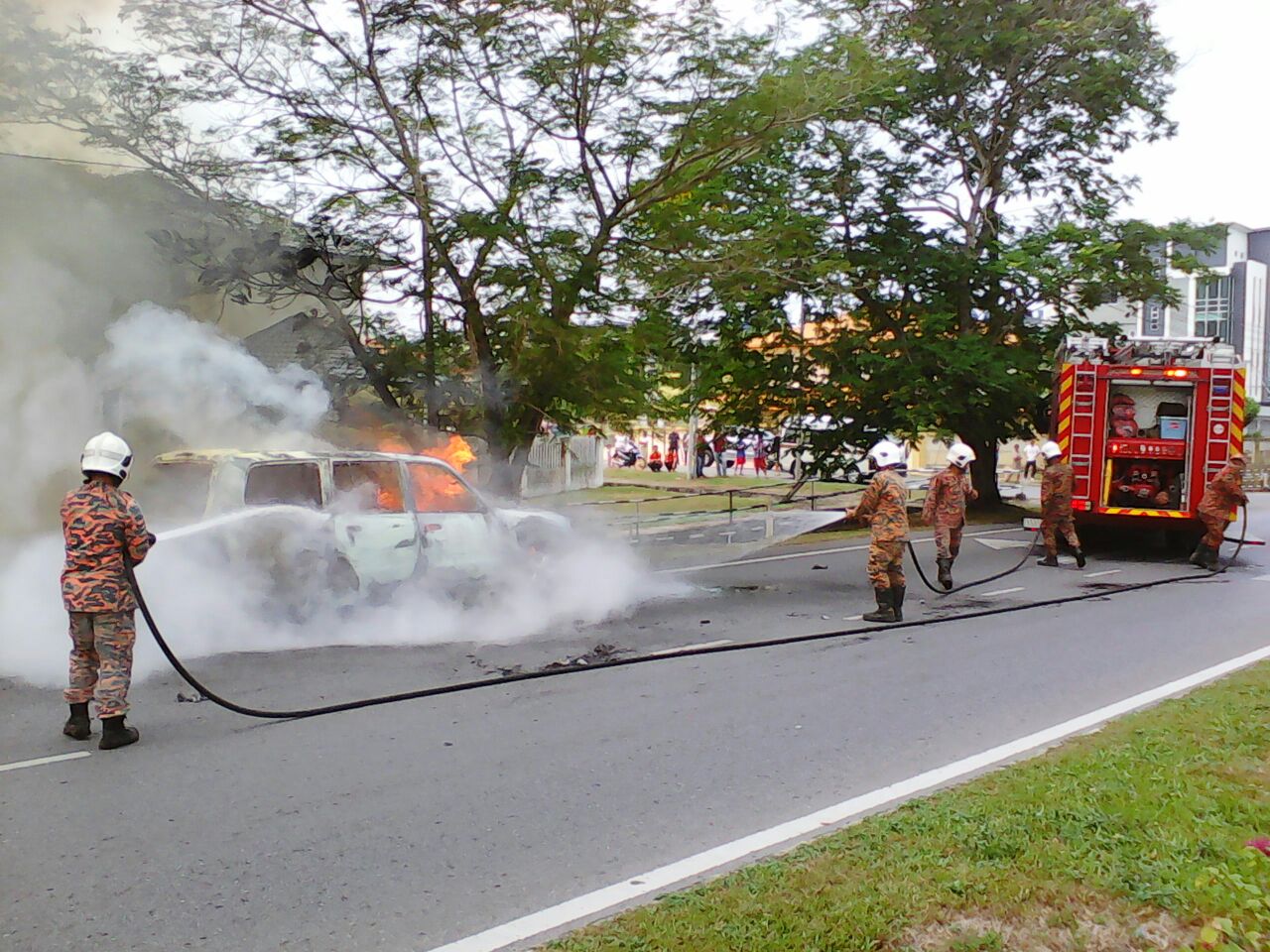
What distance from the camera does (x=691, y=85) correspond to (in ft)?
41.0

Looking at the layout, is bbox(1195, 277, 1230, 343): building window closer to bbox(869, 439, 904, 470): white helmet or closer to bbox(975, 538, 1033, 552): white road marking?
bbox(975, 538, 1033, 552): white road marking

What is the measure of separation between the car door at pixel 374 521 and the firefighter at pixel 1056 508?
29.7ft

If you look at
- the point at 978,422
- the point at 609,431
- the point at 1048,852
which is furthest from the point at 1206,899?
the point at 978,422

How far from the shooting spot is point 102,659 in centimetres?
582

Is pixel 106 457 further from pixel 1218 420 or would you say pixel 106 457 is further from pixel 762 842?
pixel 1218 420

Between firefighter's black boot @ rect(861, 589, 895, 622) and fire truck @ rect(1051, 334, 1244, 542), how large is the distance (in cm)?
679

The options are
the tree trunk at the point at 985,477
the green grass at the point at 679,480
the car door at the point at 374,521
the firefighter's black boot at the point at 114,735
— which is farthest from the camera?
the green grass at the point at 679,480

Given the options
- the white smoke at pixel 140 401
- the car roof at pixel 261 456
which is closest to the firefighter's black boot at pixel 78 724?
the white smoke at pixel 140 401

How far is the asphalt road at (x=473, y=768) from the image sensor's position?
12.8 feet

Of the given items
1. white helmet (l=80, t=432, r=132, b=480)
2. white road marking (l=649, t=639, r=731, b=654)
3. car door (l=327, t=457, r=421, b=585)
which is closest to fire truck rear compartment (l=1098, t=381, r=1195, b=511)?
white road marking (l=649, t=639, r=731, b=654)

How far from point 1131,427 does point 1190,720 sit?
435 inches

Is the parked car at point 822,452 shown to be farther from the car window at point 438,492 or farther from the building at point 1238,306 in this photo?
the building at point 1238,306

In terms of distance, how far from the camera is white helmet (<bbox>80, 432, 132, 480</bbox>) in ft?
19.6

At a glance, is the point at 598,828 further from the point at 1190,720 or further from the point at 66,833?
the point at 1190,720
